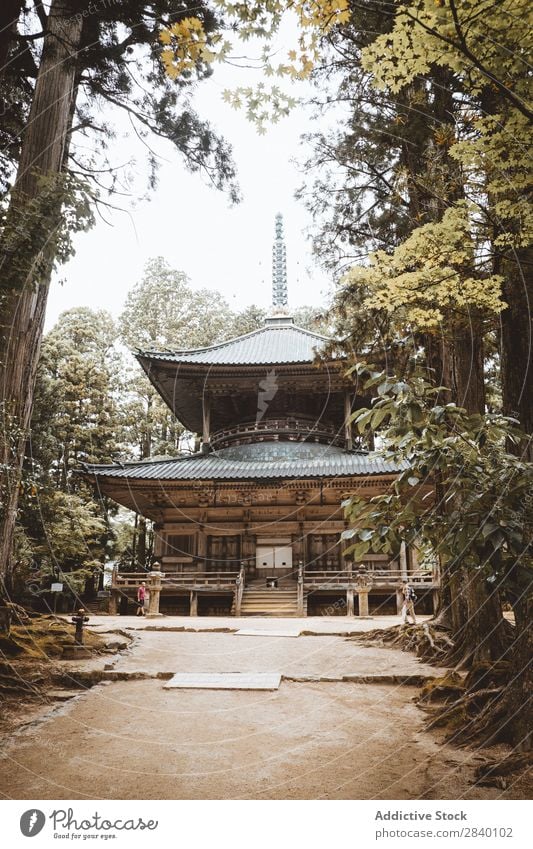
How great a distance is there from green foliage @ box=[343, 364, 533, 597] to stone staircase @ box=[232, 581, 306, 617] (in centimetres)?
964

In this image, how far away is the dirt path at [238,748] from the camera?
8.65 feet

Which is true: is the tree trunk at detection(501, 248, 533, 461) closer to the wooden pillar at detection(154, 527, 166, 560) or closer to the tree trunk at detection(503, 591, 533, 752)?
the tree trunk at detection(503, 591, 533, 752)

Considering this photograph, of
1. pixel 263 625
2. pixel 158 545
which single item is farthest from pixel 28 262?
pixel 158 545

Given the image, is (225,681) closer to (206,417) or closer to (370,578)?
(206,417)

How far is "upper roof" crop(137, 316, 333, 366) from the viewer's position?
39.4 ft

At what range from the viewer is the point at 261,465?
1204 centimetres

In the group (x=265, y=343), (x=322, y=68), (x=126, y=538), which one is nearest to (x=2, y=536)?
(x=322, y=68)

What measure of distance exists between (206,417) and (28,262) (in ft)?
26.0

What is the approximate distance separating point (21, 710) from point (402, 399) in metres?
3.68

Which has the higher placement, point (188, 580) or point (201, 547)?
point (201, 547)

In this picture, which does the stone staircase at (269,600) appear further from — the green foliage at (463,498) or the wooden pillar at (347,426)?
the green foliage at (463,498)

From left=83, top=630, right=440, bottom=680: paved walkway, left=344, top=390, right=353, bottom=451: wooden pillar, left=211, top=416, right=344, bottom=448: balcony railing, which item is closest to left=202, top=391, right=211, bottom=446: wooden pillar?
left=211, top=416, right=344, bottom=448: balcony railing

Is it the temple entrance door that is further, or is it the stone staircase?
the temple entrance door

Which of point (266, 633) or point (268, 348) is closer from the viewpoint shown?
point (266, 633)
